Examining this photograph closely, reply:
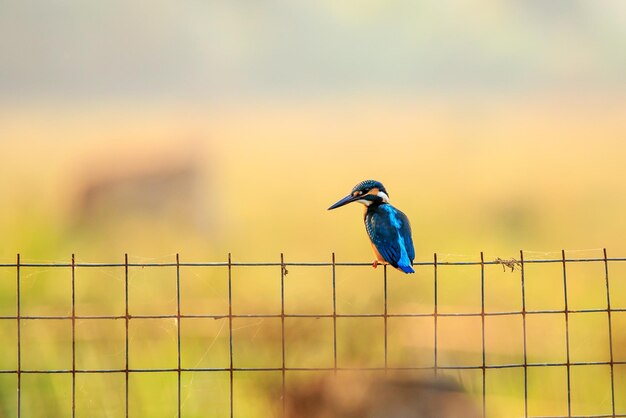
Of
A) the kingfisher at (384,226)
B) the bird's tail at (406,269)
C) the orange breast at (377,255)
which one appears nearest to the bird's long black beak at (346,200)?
the kingfisher at (384,226)

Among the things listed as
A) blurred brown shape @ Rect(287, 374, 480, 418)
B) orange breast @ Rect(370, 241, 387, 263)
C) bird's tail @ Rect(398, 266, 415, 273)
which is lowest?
blurred brown shape @ Rect(287, 374, 480, 418)

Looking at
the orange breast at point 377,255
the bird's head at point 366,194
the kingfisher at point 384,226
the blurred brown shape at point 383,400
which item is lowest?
the blurred brown shape at point 383,400

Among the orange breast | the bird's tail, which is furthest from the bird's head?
the bird's tail

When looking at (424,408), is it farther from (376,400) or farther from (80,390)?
(80,390)

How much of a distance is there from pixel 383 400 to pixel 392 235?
2.22 ft

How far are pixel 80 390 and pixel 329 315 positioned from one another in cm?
143

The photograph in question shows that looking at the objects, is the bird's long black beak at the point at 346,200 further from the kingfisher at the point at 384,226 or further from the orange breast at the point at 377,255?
the orange breast at the point at 377,255

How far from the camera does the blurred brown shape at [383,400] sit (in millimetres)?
3203

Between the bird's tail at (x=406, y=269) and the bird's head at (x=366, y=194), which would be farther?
the bird's head at (x=366, y=194)

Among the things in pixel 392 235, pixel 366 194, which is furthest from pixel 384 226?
pixel 366 194

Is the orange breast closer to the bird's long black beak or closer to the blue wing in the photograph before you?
the blue wing

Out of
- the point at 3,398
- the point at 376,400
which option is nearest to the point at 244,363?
the point at 376,400

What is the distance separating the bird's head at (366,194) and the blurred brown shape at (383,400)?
84 centimetres

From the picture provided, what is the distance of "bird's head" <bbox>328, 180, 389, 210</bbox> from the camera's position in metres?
3.76
